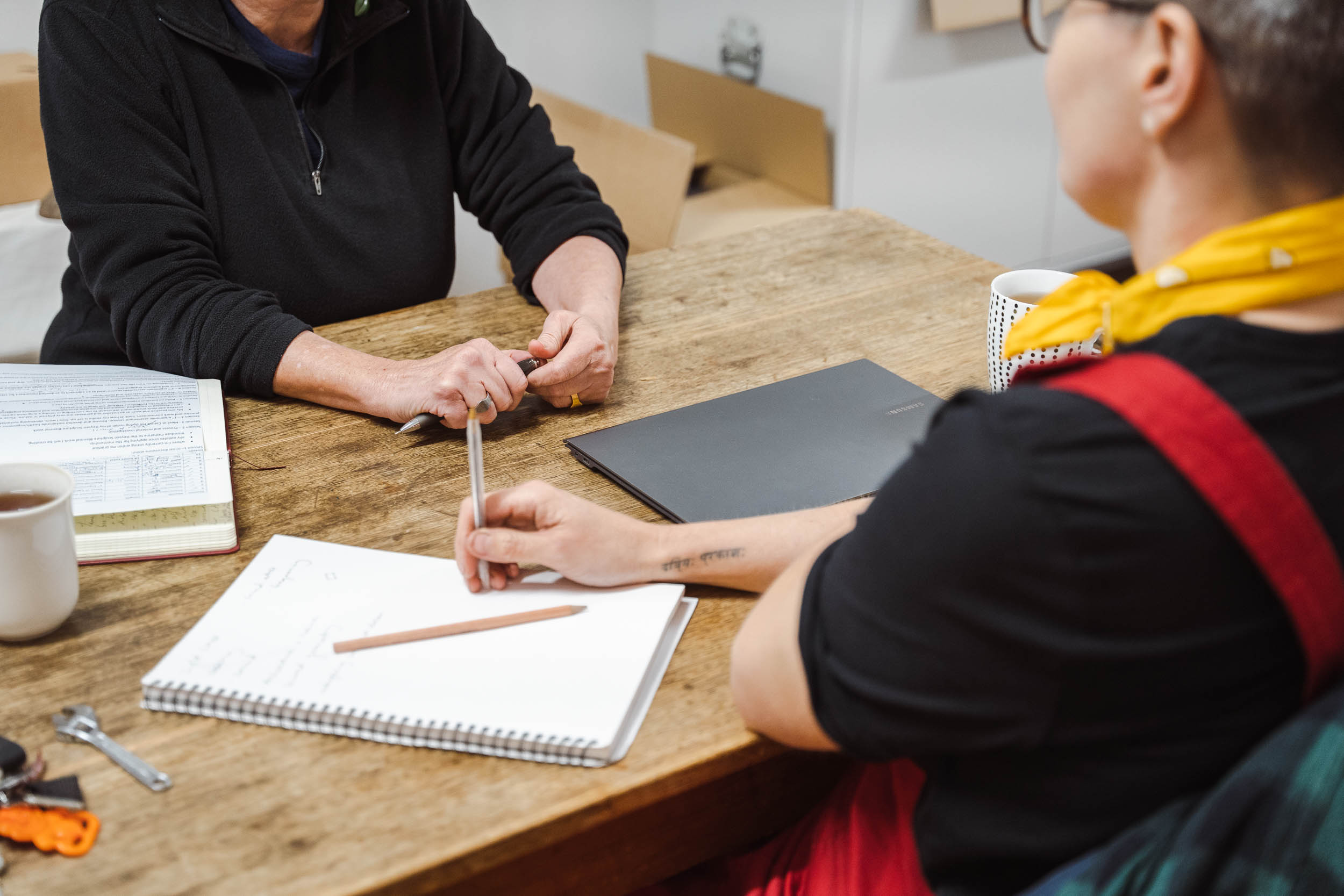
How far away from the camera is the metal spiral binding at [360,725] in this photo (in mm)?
715

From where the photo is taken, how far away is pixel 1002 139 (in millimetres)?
3014

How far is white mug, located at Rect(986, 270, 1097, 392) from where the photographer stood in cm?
106

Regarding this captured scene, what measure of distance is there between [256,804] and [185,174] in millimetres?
873

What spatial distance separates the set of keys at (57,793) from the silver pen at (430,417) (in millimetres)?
437

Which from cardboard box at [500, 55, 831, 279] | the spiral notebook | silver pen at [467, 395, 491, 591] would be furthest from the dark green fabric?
cardboard box at [500, 55, 831, 279]

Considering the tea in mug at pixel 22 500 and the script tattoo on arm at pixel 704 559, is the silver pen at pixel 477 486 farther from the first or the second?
the tea in mug at pixel 22 500

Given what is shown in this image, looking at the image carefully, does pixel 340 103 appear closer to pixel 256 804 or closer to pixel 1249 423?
pixel 256 804

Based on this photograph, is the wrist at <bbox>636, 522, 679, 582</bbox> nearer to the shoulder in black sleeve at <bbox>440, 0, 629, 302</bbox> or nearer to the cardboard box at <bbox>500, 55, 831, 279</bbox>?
the shoulder in black sleeve at <bbox>440, 0, 629, 302</bbox>

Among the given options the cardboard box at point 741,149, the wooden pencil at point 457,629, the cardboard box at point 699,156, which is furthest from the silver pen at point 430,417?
the cardboard box at point 741,149

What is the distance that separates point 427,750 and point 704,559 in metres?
0.27

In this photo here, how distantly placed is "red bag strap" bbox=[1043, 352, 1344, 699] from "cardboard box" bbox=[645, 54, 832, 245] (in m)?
1.93

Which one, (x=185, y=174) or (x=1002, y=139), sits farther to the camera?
(x=1002, y=139)

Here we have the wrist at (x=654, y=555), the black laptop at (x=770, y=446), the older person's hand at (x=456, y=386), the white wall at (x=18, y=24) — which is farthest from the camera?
the white wall at (x=18, y=24)

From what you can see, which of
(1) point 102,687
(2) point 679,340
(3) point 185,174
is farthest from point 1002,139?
(1) point 102,687
